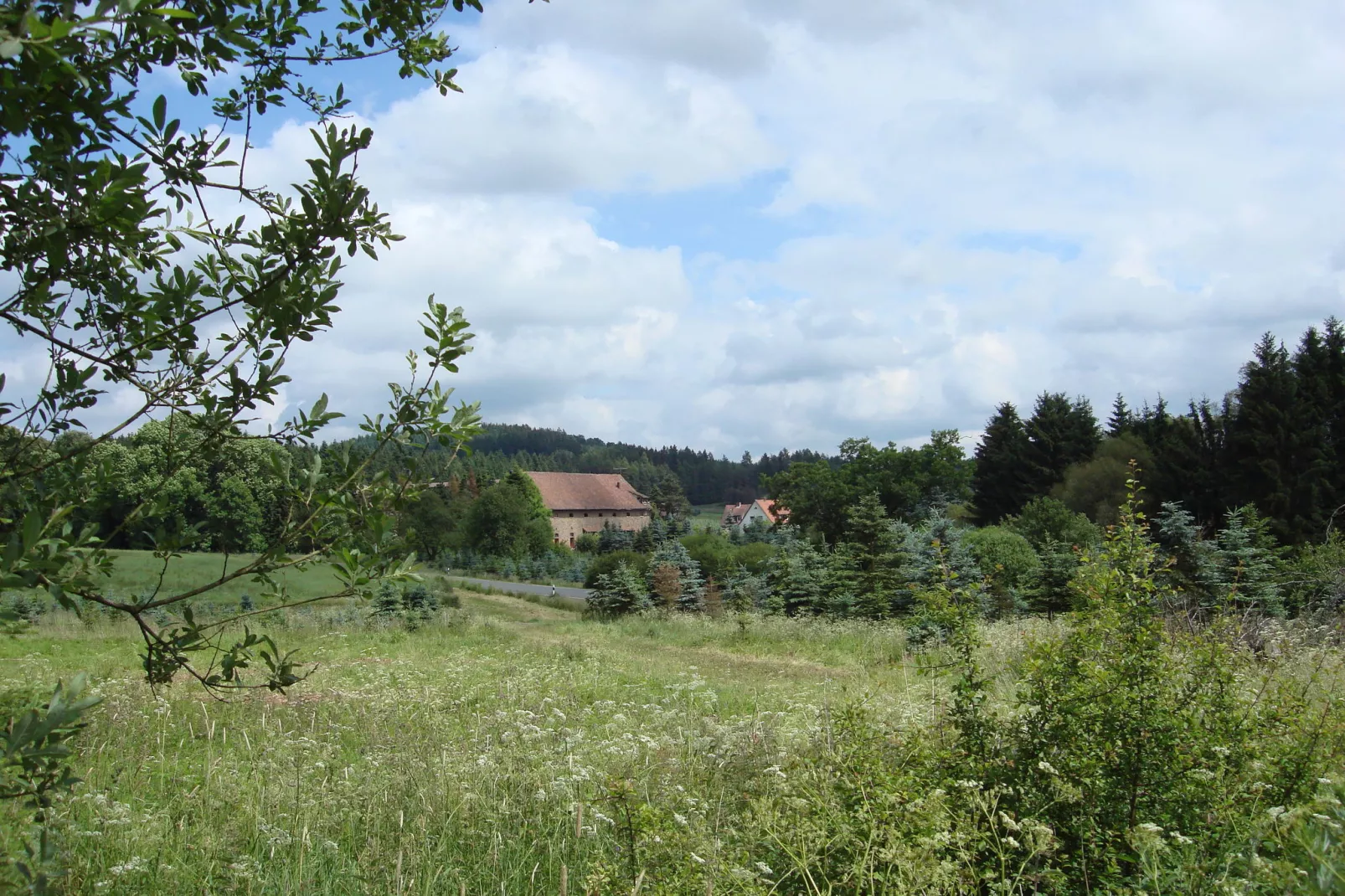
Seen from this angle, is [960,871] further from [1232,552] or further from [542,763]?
[1232,552]

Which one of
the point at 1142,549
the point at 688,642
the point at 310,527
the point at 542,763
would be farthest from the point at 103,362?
the point at 688,642

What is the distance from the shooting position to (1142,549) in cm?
411

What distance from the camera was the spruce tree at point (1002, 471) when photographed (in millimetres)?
34438

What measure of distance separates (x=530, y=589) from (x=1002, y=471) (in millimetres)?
22162

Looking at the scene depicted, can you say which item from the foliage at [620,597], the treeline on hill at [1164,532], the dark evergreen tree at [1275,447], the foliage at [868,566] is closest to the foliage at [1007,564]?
the treeline on hill at [1164,532]

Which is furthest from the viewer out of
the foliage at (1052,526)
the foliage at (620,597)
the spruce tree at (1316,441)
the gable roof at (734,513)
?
the gable roof at (734,513)

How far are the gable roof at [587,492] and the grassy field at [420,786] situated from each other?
70.6m

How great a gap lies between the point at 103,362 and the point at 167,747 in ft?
17.5

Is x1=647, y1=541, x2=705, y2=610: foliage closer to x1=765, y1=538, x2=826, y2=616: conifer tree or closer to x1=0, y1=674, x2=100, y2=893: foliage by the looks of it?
x1=765, y1=538, x2=826, y2=616: conifer tree

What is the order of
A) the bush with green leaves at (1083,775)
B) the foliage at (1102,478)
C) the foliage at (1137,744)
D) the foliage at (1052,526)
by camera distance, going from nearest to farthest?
the bush with green leaves at (1083,775)
the foliage at (1137,744)
the foliage at (1052,526)
the foliage at (1102,478)

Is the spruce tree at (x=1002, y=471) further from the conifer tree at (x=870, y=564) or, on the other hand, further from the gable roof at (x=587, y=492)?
the gable roof at (x=587, y=492)

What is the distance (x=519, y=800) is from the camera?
13.8 ft

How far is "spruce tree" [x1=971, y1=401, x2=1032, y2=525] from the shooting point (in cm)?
3444

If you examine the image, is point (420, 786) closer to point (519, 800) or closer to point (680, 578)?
point (519, 800)
